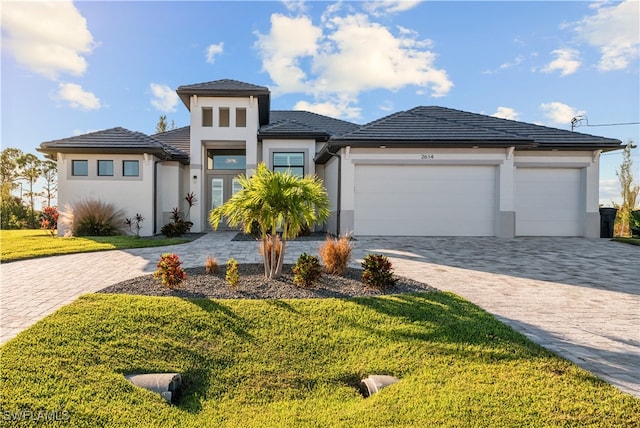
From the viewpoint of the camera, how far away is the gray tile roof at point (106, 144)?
13.2 m

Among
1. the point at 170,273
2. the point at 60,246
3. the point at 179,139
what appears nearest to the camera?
the point at 170,273

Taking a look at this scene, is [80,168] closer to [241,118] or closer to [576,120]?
[241,118]

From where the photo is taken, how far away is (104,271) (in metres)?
6.93

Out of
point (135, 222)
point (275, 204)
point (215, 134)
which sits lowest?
point (135, 222)

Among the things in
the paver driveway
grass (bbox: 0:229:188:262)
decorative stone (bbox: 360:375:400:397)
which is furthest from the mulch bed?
grass (bbox: 0:229:188:262)

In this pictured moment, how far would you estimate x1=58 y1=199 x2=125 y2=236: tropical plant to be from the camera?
1274 centimetres

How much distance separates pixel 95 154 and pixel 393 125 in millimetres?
12672

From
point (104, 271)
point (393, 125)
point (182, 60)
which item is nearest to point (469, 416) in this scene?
point (104, 271)

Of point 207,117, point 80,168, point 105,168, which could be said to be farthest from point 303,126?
point 80,168

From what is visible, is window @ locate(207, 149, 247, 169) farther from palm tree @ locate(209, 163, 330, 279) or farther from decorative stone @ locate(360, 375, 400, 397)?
decorative stone @ locate(360, 375, 400, 397)

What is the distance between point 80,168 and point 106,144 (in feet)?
5.33

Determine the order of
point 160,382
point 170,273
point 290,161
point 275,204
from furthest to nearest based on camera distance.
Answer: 1. point 290,161
2. point 275,204
3. point 170,273
4. point 160,382

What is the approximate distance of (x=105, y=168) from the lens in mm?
13781

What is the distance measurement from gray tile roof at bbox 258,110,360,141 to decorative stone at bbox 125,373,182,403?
13.4 m
